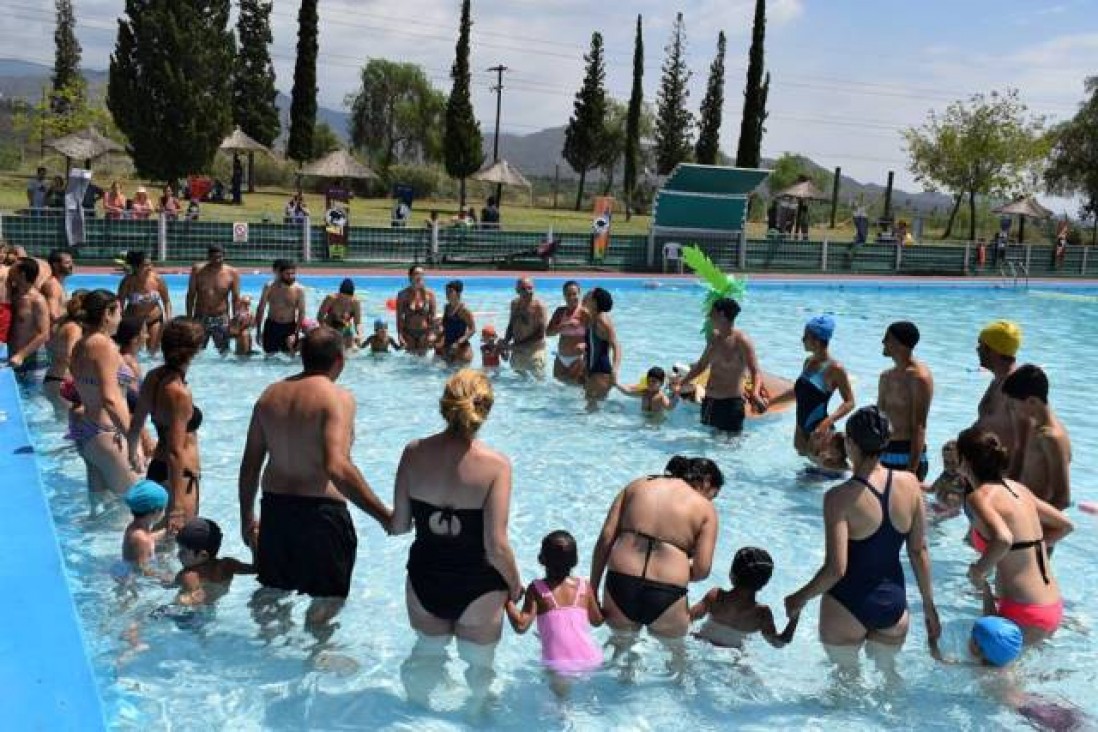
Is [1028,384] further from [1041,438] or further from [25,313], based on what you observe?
[25,313]

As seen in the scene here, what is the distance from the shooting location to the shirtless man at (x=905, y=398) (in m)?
6.34

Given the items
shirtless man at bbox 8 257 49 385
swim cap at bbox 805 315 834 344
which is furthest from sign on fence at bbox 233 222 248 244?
swim cap at bbox 805 315 834 344

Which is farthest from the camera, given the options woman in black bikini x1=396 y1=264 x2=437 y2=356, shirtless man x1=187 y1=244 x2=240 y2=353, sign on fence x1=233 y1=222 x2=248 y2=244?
sign on fence x1=233 y1=222 x2=248 y2=244

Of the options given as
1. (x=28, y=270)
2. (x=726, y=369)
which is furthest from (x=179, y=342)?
(x=726, y=369)

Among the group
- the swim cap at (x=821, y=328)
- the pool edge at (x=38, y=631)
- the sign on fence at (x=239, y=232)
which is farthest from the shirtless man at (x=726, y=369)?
the sign on fence at (x=239, y=232)

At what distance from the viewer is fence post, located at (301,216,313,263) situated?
74.0 feet

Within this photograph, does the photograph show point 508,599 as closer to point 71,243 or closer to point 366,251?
point 71,243

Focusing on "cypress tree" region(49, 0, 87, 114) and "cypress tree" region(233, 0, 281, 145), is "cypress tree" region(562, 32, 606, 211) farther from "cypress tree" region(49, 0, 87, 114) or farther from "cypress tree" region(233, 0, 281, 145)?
"cypress tree" region(49, 0, 87, 114)

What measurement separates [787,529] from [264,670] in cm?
387

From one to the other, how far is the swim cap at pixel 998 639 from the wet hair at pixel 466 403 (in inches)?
95.9

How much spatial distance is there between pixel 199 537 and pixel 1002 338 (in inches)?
175

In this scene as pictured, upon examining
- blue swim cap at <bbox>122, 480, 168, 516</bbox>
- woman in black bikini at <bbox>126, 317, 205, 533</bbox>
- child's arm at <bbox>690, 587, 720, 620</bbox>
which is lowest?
child's arm at <bbox>690, 587, 720, 620</bbox>

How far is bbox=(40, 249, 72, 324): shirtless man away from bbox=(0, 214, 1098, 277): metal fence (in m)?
11.9

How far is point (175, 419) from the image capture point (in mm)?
4879
